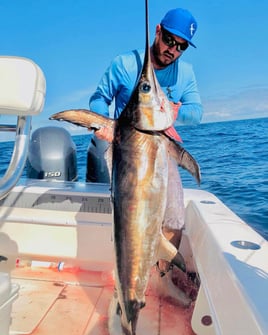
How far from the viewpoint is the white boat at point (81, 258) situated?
1.53 m

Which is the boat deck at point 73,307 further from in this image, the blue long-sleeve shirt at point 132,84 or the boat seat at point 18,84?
the boat seat at point 18,84

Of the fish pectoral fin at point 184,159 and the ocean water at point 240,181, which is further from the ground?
the fish pectoral fin at point 184,159

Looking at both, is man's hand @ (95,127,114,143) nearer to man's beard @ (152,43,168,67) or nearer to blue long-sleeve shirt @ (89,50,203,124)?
blue long-sleeve shirt @ (89,50,203,124)

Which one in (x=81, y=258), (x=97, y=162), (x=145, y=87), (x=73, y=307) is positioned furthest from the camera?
(x=97, y=162)

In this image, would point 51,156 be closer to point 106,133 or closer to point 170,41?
point 170,41

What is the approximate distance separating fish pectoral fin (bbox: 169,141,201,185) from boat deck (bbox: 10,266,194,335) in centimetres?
130

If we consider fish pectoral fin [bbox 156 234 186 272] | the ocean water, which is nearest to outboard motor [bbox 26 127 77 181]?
fish pectoral fin [bbox 156 234 186 272]

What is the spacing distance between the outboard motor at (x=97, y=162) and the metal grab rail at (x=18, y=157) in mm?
1577

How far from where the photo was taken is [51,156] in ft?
12.0

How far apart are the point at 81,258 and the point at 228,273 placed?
166cm

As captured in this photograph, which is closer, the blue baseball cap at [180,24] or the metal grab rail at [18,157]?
the metal grab rail at [18,157]

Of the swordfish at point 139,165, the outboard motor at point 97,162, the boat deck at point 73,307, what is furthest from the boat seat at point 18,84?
the outboard motor at point 97,162

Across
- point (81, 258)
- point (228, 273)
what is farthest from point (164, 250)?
point (81, 258)

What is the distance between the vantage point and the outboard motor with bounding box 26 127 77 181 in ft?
12.0
